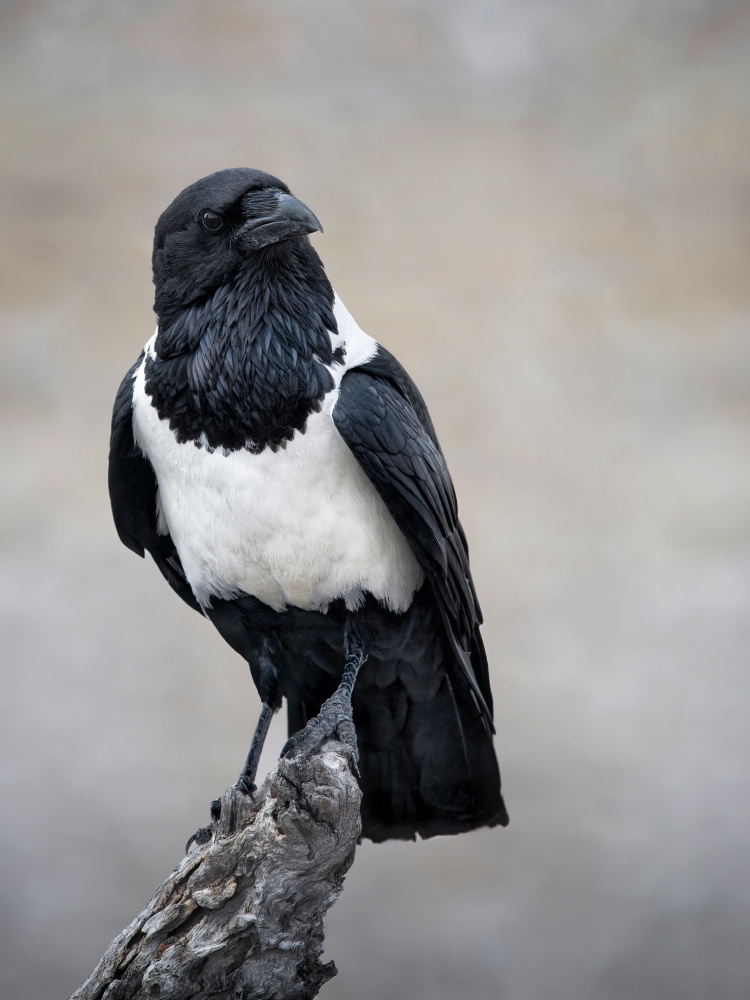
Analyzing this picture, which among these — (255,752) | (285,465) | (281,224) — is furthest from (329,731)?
(281,224)

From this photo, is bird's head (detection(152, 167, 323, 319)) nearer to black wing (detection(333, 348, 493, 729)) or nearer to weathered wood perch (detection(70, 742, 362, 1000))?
black wing (detection(333, 348, 493, 729))

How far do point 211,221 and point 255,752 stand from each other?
1.21m

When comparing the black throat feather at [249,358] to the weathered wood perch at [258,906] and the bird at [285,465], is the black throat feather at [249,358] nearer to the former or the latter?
the bird at [285,465]

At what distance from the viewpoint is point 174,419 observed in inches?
82.7

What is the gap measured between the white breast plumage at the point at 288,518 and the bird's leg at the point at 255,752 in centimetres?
31

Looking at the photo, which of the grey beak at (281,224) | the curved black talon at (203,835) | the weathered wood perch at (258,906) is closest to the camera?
the weathered wood perch at (258,906)

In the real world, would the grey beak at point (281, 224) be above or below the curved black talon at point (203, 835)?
above

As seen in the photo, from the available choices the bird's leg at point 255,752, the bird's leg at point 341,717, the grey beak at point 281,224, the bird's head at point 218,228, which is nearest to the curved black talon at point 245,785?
the bird's leg at point 255,752

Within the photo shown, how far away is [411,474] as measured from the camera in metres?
2.09

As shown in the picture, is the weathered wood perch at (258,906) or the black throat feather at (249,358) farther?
the black throat feather at (249,358)

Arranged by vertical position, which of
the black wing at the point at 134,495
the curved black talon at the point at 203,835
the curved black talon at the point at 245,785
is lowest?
the curved black talon at the point at 203,835

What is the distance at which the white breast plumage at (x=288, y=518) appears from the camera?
206cm

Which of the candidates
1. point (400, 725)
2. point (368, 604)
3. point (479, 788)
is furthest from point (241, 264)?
point (479, 788)

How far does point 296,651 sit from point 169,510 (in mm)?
447
